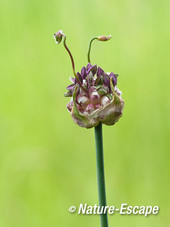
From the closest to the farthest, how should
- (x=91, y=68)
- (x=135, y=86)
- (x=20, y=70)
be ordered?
(x=91, y=68), (x=135, y=86), (x=20, y=70)

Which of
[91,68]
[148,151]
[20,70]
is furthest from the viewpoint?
[20,70]

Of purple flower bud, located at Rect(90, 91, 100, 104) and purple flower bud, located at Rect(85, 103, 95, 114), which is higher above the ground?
purple flower bud, located at Rect(90, 91, 100, 104)

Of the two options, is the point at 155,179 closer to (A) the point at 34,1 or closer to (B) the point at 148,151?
(B) the point at 148,151

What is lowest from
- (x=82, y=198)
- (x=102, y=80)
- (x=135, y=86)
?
(x=82, y=198)

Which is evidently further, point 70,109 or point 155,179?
point 155,179

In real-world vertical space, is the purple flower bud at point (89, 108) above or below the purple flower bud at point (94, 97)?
below

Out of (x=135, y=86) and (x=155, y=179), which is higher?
(x=135, y=86)

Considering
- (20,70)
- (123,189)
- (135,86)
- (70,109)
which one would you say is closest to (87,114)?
(70,109)

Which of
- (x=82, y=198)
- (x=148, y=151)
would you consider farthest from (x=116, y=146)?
(x=82, y=198)
